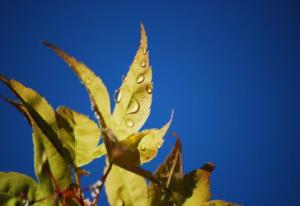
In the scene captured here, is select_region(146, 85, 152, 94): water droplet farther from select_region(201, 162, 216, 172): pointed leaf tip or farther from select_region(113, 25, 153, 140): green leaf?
select_region(201, 162, 216, 172): pointed leaf tip

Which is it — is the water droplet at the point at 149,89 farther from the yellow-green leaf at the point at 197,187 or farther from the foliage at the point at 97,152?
the yellow-green leaf at the point at 197,187

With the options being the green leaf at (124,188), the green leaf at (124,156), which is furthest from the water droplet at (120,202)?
the green leaf at (124,156)

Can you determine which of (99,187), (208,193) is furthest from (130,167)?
(208,193)

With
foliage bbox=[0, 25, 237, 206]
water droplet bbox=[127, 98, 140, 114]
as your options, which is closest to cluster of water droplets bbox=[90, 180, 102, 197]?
foliage bbox=[0, 25, 237, 206]

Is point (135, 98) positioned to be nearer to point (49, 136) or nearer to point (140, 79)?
point (140, 79)

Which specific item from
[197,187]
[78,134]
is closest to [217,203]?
[197,187]
